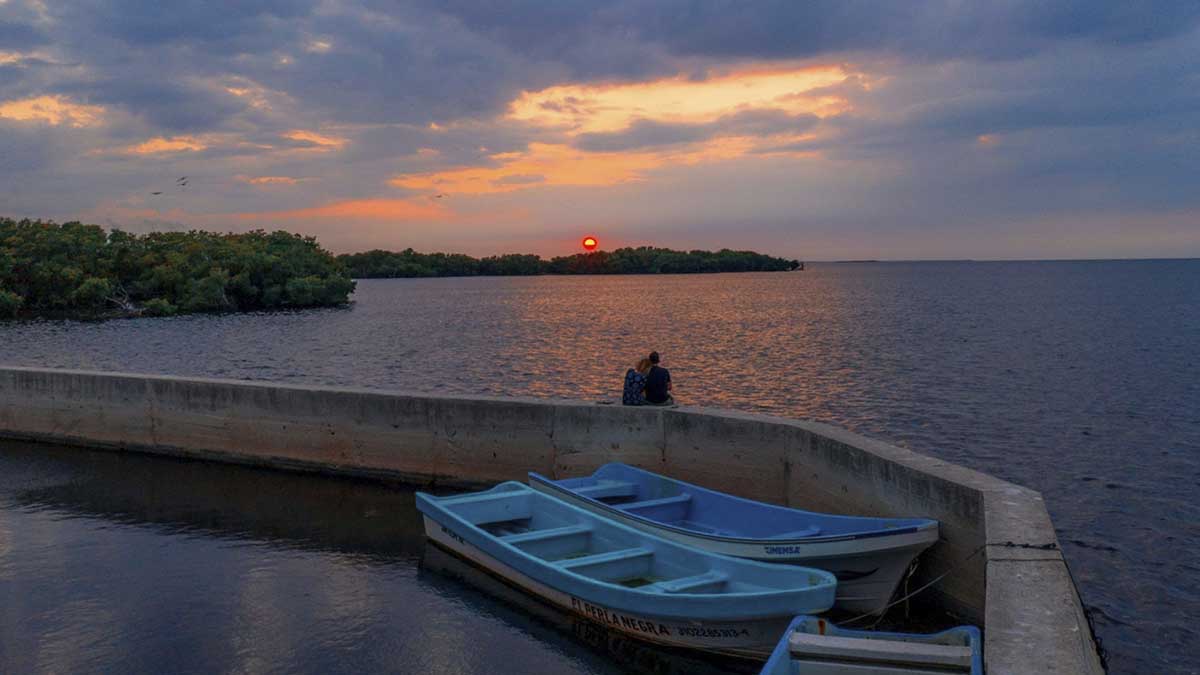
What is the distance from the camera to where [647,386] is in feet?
42.4

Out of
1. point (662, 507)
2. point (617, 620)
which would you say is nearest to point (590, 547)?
point (662, 507)

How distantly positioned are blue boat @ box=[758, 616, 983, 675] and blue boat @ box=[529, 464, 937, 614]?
1890 mm

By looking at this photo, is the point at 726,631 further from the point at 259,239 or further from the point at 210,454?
the point at 259,239

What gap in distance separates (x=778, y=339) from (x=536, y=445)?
39156mm

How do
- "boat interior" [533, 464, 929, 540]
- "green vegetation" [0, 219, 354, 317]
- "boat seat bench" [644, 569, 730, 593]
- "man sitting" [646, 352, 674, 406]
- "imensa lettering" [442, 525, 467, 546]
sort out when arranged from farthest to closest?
1. "green vegetation" [0, 219, 354, 317]
2. "man sitting" [646, 352, 674, 406]
3. "imensa lettering" [442, 525, 467, 546]
4. "boat interior" [533, 464, 929, 540]
5. "boat seat bench" [644, 569, 730, 593]

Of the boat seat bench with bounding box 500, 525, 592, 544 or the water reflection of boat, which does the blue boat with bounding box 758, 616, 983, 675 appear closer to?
the water reflection of boat

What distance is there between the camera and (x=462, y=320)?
7494 centimetres

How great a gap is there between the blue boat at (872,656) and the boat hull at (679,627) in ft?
4.96

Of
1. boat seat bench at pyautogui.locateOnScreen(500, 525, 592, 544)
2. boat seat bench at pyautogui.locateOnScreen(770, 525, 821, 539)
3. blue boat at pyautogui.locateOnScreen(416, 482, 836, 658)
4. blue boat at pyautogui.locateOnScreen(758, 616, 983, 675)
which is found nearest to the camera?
blue boat at pyautogui.locateOnScreen(758, 616, 983, 675)

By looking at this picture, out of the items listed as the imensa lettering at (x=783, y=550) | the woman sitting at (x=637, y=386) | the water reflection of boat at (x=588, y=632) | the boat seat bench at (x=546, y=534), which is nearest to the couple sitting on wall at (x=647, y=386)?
the woman sitting at (x=637, y=386)

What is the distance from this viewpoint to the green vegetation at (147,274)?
3118 inches

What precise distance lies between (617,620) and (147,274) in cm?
8782

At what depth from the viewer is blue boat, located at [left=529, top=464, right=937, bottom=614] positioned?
28.2 feet

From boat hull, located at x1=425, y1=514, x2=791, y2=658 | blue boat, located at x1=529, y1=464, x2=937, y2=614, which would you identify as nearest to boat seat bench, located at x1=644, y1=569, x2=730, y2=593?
boat hull, located at x1=425, y1=514, x2=791, y2=658
